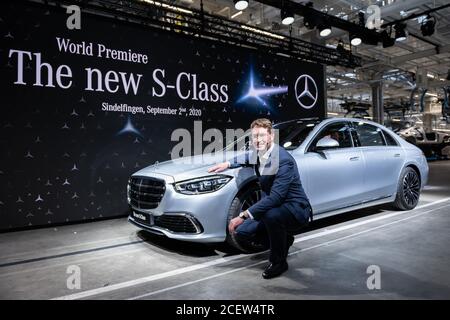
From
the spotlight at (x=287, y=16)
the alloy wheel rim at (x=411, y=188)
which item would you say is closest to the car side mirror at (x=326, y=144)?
the alloy wheel rim at (x=411, y=188)

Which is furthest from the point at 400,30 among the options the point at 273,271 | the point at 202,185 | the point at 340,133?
the point at 273,271

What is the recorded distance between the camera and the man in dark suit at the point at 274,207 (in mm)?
2701

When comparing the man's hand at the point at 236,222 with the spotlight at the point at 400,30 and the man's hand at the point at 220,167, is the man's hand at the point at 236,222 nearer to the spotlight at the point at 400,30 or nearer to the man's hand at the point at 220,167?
the man's hand at the point at 220,167

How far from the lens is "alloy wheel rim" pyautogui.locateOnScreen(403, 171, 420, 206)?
517 cm

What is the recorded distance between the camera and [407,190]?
5199 millimetres

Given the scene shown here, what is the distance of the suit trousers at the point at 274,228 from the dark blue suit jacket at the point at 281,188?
4 cm

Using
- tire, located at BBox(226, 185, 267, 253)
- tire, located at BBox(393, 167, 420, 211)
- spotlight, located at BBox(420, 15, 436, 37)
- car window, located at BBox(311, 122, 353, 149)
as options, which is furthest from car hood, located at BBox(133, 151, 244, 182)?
spotlight, located at BBox(420, 15, 436, 37)

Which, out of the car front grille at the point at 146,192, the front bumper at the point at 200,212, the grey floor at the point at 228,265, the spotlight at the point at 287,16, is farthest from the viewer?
the spotlight at the point at 287,16

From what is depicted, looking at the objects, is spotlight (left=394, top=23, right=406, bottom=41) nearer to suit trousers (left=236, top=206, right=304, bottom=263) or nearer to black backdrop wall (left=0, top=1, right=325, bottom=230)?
black backdrop wall (left=0, top=1, right=325, bottom=230)

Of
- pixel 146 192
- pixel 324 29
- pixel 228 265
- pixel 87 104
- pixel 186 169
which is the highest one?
pixel 324 29

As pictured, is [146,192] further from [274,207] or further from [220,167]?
[274,207]

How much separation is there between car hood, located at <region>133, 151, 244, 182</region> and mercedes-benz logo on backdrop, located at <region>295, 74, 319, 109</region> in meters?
5.03

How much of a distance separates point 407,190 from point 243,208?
317 centimetres

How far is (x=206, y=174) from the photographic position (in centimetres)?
324
